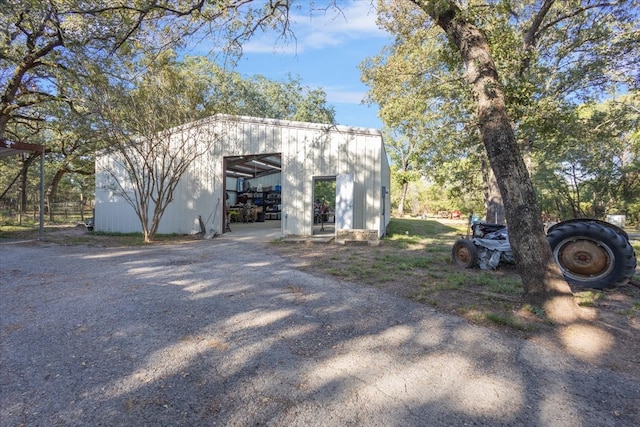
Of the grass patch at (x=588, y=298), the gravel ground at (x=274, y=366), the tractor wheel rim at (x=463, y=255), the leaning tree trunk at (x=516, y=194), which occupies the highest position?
the leaning tree trunk at (x=516, y=194)

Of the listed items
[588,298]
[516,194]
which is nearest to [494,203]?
[588,298]

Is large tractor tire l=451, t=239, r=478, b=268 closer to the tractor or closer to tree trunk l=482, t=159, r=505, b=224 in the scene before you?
the tractor

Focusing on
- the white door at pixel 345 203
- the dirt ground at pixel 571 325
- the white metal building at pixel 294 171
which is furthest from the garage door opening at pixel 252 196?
the dirt ground at pixel 571 325

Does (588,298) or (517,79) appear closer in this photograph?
(588,298)

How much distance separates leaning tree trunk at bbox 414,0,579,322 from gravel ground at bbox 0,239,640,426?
3.04 ft

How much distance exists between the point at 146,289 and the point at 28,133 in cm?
2285

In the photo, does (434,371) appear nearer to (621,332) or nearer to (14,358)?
(621,332)

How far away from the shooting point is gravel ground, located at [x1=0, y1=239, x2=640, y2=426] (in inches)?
74.4

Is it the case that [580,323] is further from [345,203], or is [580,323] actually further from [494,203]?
[494,203]

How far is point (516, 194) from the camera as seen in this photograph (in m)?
3.62

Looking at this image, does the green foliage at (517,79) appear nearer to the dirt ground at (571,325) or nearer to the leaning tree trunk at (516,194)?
the leaning tree trunk at (516,194)

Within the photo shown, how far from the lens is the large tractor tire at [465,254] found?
5.91 metres

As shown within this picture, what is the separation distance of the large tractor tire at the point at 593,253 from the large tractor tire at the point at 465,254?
4.23 feet

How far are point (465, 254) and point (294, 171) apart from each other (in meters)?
6.74
